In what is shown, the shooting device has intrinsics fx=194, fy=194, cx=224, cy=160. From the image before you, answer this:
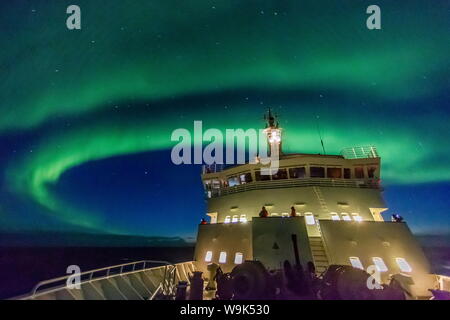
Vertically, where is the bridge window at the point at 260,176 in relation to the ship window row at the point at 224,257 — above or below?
above

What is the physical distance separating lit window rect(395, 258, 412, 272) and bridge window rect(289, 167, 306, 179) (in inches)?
276

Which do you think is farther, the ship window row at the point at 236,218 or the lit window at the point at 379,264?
the ship window row at the point at 236,218

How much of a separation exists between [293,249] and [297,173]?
6.92m

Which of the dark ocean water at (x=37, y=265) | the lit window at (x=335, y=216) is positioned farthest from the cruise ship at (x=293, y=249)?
the dark ocean water at (x=37, y=265)

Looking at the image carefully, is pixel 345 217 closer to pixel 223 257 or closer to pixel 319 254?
pixel 319 254

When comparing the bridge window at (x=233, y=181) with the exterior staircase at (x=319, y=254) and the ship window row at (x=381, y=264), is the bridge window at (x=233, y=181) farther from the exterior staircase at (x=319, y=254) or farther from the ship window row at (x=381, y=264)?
the ship window row at (x=381, y=264)

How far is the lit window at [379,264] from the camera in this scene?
9188 mm

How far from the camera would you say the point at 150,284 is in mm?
9508

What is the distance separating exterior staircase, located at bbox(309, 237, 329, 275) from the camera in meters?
9.26

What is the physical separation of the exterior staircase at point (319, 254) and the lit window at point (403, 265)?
11.2ft

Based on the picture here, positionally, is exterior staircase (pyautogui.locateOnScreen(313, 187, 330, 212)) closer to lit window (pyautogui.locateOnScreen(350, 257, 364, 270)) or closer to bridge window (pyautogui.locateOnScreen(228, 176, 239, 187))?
lit window (pyautogui.locateOnScreen(350, 257, 364, 270))
